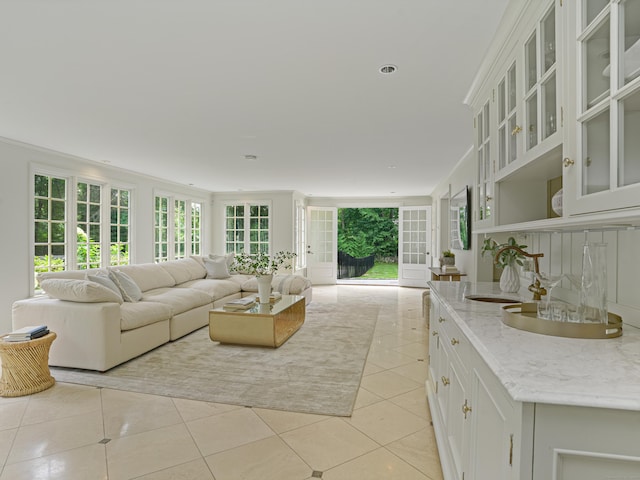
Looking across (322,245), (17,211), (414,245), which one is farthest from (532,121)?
(322,245)

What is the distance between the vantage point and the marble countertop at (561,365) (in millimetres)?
820

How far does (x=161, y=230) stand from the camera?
7.12 metres

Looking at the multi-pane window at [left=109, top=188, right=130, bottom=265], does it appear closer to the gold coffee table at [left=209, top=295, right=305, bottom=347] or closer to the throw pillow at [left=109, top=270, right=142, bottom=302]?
the throw pillow at [left=109, top=270, right=142, bottom=302]

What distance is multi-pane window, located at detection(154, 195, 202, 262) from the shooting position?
705 centimetres

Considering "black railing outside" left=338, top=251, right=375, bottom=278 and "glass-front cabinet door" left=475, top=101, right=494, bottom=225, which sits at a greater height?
"glass-front cabinet door" left=475, top=101, right=494, bottom=225

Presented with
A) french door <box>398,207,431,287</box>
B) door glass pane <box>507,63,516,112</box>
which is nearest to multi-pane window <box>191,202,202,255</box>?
french door <box>398,207,431,287</box>

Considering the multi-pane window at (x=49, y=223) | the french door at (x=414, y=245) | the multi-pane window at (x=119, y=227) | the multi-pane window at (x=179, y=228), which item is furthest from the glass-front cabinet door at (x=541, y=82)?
the french door at (x=414, y=245)

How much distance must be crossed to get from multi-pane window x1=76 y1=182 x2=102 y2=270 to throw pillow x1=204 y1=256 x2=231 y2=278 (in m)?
1.82

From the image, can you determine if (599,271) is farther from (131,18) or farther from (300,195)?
(300,195)

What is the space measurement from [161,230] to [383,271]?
8686 millimetres

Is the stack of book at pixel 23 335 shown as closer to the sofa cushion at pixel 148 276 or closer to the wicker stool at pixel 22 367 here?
the wicker stool at pixel 22 367

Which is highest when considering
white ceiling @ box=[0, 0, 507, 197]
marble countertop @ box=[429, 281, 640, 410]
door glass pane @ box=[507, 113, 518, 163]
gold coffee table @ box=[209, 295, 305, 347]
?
white ceiling @ box=[0, 0, 507, 197]

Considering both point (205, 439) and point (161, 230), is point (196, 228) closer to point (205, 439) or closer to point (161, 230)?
point (161, 230)

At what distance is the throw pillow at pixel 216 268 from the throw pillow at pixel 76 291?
320 centimetres
